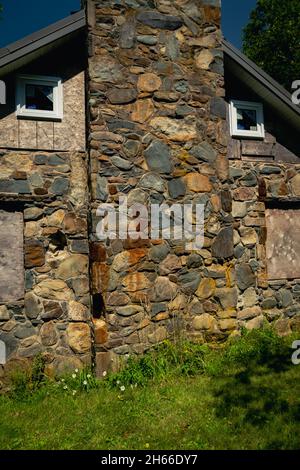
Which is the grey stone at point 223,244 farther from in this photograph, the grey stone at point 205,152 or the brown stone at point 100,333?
the brown stone at point 100,333

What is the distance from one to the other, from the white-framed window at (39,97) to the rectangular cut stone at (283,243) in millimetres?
4555

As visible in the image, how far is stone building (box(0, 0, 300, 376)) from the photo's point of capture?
5.74 metres

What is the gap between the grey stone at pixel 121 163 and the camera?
5.85m

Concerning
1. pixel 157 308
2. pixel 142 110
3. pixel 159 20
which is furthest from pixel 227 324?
pixel 159 20

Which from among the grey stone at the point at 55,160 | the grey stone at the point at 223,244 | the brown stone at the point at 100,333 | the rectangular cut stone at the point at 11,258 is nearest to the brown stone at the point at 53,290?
the rectangular cut stone at the point at 11,258

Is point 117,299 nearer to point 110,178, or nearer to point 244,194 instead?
point 110,178

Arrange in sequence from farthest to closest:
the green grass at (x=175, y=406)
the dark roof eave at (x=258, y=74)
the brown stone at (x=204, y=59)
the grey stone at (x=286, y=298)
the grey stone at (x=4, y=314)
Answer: the grey stone at (x=286, y=298), the dark roof eave at (x=258, y=74), the brown stone at (x=204, y=59), the grey stone at (x=4, y=314), the green grass at (x=175, y=406)

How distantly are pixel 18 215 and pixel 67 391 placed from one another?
284cm

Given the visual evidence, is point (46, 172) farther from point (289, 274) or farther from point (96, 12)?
point (289, 274)

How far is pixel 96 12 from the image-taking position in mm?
5926

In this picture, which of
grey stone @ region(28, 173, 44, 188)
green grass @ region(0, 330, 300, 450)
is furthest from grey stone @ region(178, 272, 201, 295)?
grey stone @ region(28, 173, 44, 188)

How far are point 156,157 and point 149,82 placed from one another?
4.22 feet

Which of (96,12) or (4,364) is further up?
(96,12)

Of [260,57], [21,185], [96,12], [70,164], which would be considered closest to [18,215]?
[21,185]
